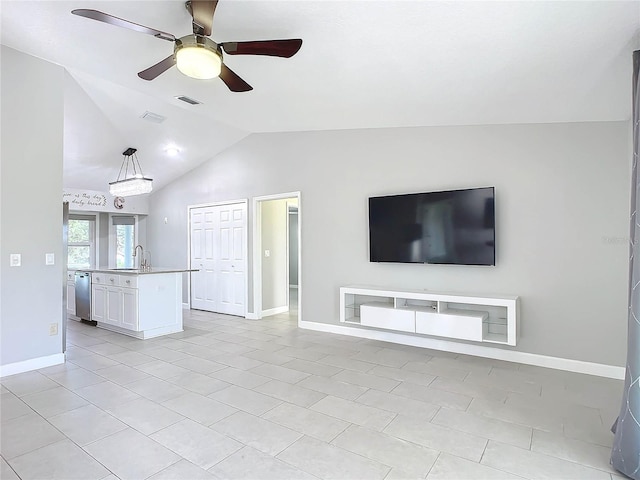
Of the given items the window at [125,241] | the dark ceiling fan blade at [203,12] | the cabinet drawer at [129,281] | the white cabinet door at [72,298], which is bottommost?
the white cabinet door at [72,298]

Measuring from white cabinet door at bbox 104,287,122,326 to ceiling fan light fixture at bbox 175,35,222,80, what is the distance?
380cm

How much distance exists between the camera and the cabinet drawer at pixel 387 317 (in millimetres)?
4316

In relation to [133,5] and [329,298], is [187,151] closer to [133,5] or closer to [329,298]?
[329,298]

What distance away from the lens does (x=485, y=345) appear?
4188 millimetres

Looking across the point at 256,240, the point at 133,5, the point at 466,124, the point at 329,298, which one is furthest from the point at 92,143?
the point at 466,124

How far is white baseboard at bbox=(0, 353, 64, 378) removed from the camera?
3.58 m

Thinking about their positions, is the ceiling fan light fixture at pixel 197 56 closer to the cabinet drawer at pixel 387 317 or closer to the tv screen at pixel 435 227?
the tv screen at pixel 435 227

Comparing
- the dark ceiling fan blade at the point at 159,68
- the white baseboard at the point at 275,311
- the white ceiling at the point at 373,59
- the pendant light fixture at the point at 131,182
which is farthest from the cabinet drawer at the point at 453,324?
the pendant light fixture at the point at 131,182

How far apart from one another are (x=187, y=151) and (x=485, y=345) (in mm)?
5467

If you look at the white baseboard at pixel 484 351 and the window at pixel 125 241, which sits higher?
the window at pixel 125 241

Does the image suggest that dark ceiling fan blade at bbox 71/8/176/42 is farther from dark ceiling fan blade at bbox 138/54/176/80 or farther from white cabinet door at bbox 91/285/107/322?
white cabinet door at bbox 91/285/107/322

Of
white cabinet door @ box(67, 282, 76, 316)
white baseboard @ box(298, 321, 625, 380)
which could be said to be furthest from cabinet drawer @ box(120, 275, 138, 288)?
white baseboard @ box(298, 321, 625, 380)

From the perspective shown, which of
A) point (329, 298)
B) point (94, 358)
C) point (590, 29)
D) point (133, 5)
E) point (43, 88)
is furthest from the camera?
point (329, 298)

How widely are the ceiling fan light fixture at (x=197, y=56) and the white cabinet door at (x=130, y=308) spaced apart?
3.42m
